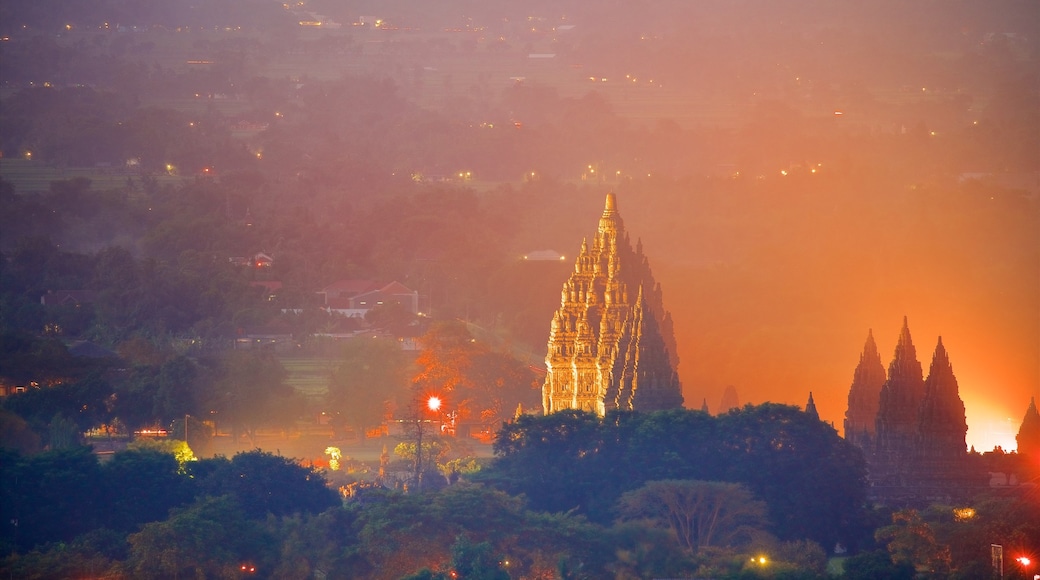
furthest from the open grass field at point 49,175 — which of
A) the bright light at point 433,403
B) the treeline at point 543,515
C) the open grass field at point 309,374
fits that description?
the treeline at point 543,515

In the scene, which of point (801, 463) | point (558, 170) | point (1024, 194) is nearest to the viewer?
point (801, 463)

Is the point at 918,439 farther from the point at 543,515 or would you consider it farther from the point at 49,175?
the point at 49,175

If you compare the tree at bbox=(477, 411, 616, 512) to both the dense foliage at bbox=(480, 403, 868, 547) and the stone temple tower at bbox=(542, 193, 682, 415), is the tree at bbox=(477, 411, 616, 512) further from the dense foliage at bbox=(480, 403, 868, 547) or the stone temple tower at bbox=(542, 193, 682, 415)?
the stone temple tower at bbox=(542, 193, 682, 415)

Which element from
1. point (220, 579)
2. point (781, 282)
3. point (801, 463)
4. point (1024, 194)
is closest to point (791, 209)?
point (1024, 194)

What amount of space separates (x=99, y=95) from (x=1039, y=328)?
88.9 m

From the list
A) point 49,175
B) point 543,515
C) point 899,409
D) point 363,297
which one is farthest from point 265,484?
point 49,175

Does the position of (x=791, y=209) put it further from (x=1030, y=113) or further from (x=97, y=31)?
(x=97, y=31)

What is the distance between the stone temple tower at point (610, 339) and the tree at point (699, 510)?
8.94 meters

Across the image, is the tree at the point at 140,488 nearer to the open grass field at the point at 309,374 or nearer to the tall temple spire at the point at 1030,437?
the tall temple spire at the point at 1030,437

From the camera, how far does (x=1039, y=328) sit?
337ft

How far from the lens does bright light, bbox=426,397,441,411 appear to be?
83000 mm

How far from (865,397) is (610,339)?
7.80 meters

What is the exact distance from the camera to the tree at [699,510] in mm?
58844

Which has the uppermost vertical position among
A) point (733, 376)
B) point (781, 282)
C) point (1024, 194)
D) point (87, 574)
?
point (1024, 194)
